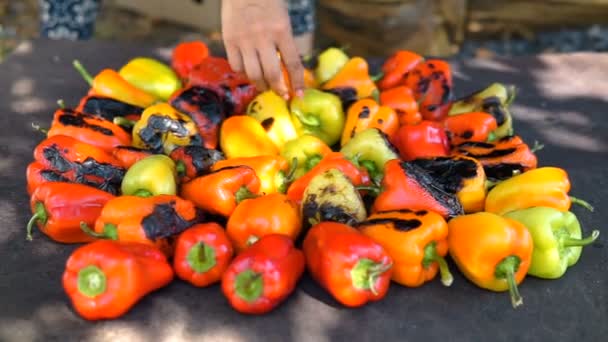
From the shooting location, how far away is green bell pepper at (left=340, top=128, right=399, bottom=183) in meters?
2.50

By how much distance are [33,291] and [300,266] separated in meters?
0.79

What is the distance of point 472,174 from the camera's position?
229 centimetres

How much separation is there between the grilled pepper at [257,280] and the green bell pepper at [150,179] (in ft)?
1.51

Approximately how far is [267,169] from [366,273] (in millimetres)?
637

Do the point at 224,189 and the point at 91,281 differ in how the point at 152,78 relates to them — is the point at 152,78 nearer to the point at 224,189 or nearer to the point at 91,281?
the point at 224,189

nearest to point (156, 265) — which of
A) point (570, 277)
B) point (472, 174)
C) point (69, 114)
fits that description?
point (69, 114)

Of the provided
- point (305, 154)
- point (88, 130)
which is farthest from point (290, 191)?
point (88, 130)

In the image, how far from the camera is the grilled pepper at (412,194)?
86.4 inches

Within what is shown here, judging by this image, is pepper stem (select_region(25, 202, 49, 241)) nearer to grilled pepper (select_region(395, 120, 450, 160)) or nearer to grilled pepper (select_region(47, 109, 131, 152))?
grilled pepper (select_region(47, 109, 131, 152))

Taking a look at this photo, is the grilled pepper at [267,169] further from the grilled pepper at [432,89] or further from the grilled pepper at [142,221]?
the grilled pepper at [432,89]

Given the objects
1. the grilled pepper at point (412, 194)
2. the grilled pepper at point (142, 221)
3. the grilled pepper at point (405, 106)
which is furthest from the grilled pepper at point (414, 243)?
the grilled pepper at point (405, 106)

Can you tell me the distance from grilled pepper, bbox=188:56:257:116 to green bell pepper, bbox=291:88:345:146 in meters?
0.22

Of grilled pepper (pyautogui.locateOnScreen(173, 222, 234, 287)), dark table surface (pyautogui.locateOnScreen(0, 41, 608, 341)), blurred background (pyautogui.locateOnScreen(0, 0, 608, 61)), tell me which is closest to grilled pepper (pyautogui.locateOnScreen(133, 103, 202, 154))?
dark table surface (pyautogui.locateOnScreen(0, 41, 608, 341))

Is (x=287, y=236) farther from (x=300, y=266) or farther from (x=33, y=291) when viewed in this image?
(x=33, y=291)
